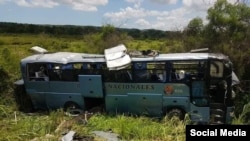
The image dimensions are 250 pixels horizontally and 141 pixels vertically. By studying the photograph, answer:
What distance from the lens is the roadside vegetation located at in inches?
366

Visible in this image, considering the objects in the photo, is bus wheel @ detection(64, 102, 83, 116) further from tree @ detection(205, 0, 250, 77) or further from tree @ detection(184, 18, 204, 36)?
tree @ detection(184, 18, 204, 36)

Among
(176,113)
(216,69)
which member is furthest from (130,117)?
(216,69)

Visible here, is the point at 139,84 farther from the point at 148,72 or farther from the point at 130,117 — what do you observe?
the point at 130,117

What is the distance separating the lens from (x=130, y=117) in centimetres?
1250

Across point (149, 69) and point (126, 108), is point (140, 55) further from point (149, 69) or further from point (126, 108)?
point (126, 108)

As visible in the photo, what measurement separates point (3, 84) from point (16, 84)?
0.60m

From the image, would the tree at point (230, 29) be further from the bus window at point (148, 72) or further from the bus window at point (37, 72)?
the bus window at point (37, 72)

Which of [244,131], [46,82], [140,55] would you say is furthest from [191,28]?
[244,131]

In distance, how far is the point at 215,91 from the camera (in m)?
13.1

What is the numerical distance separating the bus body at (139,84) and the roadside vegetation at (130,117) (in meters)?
0.76

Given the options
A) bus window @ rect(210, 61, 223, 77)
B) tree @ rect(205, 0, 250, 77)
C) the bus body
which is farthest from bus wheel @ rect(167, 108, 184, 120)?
tree @ rect(205, 0, 250, 77)

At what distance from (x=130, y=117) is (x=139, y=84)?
1.72 metres

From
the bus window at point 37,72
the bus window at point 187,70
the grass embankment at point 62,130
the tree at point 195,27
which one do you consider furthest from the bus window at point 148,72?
the tree at point 195,27

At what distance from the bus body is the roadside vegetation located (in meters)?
0.76
